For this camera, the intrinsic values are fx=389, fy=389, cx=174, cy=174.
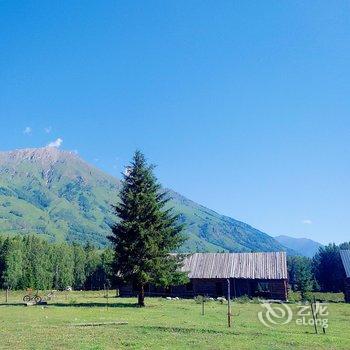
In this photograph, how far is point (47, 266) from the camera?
11238 cm

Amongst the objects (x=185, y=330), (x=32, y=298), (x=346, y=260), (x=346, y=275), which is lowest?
(x=185, y=330)

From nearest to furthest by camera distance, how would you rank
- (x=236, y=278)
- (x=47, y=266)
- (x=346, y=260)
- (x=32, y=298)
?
(x=32, y=298)
(x=236, y=278)
(x=346, y=260)
(x=47, y=266)

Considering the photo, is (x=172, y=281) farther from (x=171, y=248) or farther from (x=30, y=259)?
(x=30, y=259)

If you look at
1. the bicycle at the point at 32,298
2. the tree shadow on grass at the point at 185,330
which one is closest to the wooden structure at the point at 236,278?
the bicycle at the point at 32,298

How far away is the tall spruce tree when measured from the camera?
134 ft

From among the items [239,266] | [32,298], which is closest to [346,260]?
[239,266]

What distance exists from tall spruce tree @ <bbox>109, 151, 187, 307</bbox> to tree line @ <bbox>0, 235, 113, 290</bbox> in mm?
53087

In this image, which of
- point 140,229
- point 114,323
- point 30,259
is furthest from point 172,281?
point 30,259

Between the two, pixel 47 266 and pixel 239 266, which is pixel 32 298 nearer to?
pixel 239 266

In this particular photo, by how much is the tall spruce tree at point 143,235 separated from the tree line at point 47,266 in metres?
53.1

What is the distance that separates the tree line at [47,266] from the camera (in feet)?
335

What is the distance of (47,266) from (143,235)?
81491 mm

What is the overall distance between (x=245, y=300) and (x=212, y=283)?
37.8 feet

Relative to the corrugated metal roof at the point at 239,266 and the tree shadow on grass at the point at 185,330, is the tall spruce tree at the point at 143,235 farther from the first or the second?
the corrugated metal roof at the point at 239,266
